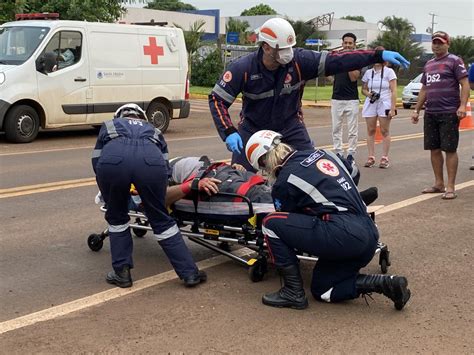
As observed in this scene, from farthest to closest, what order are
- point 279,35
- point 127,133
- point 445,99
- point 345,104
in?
point 345,104, point 445,99, point 279,35, point 127,133

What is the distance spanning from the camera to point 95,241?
5.45 metres

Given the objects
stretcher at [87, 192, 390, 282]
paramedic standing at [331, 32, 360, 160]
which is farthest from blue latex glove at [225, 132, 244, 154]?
paramedic standing at [331, 32, 360, 160]

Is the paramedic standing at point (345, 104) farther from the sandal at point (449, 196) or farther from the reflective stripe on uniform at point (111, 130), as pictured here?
the reflective stripe on uniform at point (111, 130)

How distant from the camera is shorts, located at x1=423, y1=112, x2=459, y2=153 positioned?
778cm

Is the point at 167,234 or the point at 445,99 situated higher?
the point at 445,99

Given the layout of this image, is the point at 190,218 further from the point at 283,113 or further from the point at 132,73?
the point at 132,73

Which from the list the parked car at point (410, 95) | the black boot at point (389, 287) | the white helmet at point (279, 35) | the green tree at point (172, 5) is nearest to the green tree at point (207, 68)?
the parked car at point (410, 95)

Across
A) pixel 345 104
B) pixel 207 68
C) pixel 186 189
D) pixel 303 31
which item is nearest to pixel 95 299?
pixel 186 189

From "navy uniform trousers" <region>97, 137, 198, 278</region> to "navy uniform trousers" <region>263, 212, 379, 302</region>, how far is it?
76cm

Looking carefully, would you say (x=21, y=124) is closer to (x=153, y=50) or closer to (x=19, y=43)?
(x=19, y=43)

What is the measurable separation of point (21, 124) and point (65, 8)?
892 centimetres

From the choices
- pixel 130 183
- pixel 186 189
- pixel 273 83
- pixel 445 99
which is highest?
pixel 273 83

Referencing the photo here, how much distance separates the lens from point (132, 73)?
14.0m

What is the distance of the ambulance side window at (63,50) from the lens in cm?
1261
